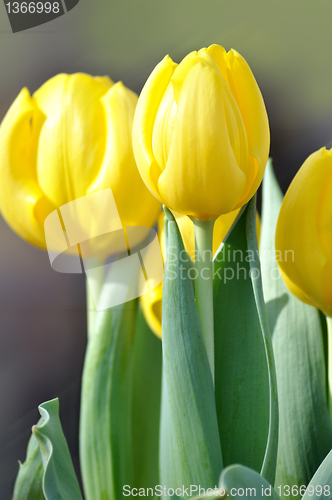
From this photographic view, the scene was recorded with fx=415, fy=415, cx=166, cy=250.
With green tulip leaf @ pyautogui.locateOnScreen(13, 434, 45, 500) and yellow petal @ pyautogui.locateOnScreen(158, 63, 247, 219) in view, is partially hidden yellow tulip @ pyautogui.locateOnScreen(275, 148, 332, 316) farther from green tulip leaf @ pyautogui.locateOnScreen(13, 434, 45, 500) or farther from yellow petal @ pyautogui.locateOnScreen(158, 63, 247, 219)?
green tulip leaf @ pyautogui.locateOnScreen(13, 434, 45, 500)

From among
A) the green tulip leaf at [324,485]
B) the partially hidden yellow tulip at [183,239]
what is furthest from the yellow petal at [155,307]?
the green tulip leaf at [324,485]

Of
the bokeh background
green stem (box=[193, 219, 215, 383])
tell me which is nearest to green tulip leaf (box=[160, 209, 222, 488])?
green stem (box=[193, 219, 215, 383])

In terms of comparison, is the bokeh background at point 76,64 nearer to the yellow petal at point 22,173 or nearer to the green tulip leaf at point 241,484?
the yellow petal at point 22,173

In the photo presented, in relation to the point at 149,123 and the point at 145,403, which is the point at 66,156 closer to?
the point at 149,123

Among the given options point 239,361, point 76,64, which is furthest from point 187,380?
point 76,64

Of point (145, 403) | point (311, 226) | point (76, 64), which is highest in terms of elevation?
point (76, 64)

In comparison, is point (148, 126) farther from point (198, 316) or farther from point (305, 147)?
point (305, 147)
